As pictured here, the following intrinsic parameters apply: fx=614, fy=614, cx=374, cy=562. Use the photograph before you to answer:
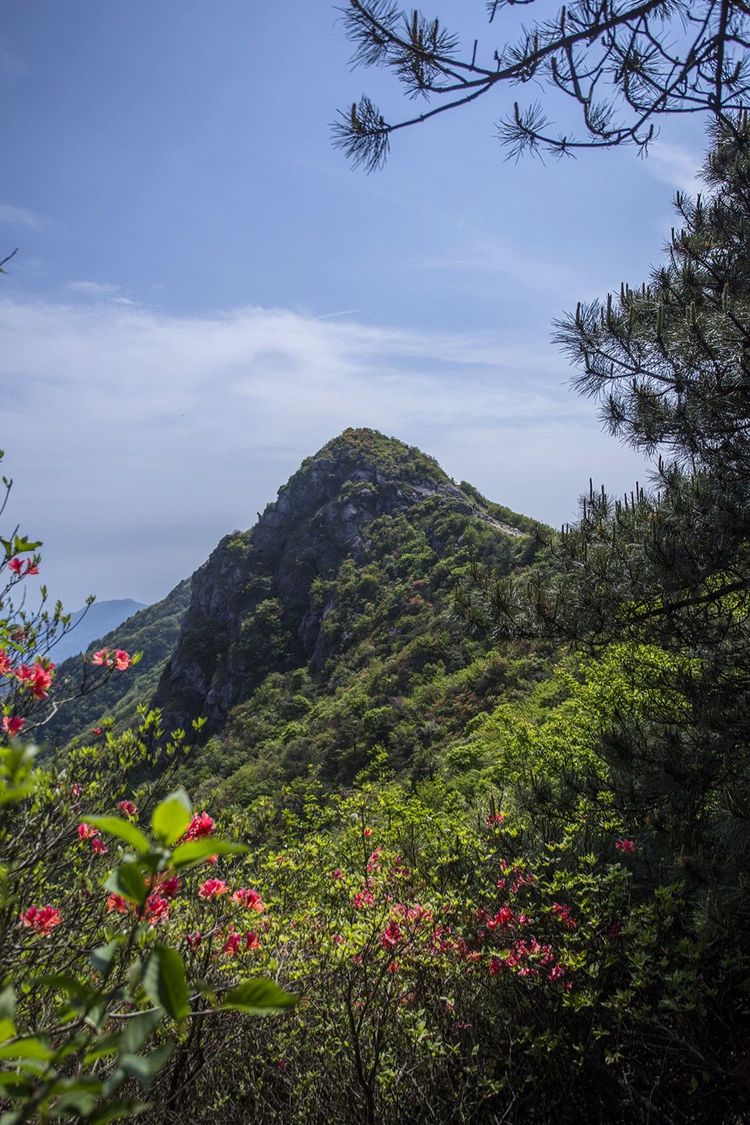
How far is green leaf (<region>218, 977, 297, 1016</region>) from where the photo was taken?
562 mm

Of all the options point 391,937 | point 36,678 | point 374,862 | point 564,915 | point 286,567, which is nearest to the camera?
point 36,678

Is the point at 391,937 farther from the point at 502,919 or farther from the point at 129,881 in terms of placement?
the point at 129,881

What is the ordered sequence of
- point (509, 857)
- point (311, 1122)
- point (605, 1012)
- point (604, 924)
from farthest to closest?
point (509, 857), point (604, 924), point (605, 1012), point (311, 1122)

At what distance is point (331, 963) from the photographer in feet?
9.14

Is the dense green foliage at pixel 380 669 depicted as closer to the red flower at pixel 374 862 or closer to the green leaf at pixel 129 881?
the red flower at pixel 374 862

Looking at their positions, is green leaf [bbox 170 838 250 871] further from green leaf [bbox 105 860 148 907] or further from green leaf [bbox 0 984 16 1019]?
green leaf [bbox 0 984 16 1019]

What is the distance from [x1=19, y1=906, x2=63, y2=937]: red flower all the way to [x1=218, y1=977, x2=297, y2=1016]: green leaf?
1.55 metres

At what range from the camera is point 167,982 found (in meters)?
0.51

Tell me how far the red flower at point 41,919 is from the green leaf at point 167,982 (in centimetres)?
159

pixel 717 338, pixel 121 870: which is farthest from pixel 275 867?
pixel 717 338

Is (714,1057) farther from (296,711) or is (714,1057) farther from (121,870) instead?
(296,711)

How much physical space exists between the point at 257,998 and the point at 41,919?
168 cm

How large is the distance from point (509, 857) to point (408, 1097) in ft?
4.24

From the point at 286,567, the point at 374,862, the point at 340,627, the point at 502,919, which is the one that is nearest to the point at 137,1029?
the point at 502,919
